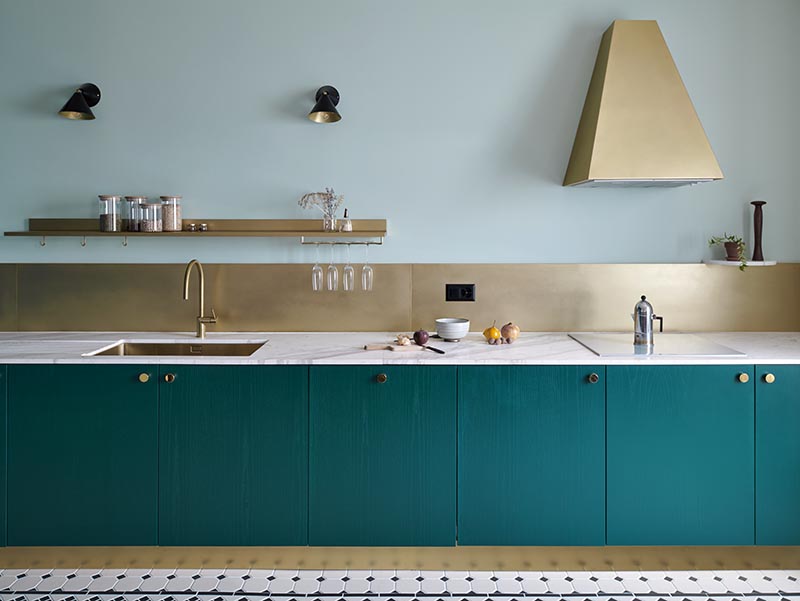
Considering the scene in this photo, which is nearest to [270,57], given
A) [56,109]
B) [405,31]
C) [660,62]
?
[405,31]

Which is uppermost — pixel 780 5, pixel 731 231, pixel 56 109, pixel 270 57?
pixel 780 5

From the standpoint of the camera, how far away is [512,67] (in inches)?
133

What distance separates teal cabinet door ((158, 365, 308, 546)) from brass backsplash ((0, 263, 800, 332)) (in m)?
0.69

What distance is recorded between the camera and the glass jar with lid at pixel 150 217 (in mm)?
3258

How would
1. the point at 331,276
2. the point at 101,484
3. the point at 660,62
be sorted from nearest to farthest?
1. the point at 101,484
2. the point at 660,62
3. the point at 331,276

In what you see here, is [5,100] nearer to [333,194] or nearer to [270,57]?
[270,57]

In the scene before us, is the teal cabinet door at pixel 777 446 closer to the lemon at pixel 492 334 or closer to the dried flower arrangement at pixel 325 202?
the lemon at pixel 492 334

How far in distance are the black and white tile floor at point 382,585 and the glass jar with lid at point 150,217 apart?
56.9 inches

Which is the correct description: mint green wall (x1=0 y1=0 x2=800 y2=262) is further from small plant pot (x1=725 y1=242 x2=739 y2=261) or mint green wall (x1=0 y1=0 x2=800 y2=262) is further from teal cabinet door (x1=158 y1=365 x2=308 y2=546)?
teal cabinet door (x1=158 y1=365 x2=308 y2=546)

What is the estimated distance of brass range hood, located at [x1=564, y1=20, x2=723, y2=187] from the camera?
3002 mm

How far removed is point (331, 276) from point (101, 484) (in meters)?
1.29

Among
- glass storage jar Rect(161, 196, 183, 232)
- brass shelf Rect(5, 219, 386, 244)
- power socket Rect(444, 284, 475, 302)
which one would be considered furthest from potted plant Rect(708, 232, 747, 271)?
glass storage jar Rect(161, 196, 183, 232)

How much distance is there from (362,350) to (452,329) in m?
0.44

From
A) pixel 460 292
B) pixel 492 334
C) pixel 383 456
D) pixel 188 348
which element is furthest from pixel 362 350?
pixel 188 348
